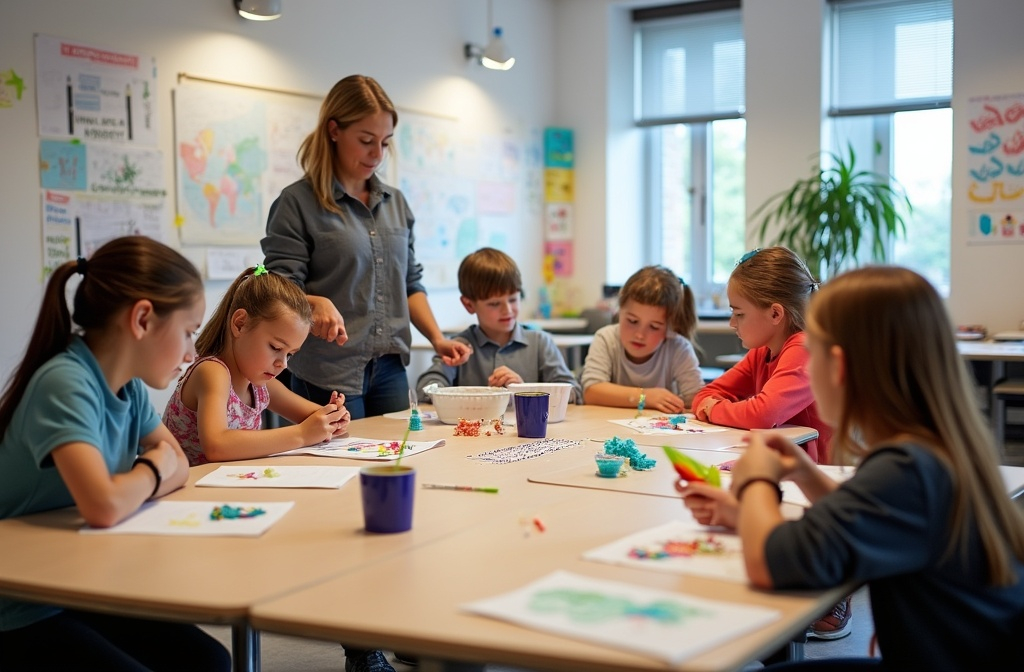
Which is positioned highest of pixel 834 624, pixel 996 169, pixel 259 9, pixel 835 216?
pixel 259 9

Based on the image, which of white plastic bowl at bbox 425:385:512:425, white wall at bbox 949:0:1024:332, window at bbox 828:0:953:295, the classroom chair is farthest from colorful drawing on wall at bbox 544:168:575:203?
white plastic bowl at bbox 425:385:512:425

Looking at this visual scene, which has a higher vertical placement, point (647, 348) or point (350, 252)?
point (350, 252)

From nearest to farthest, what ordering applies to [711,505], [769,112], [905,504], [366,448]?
[905,504] < [711,505] < [366,448] < [769,112]

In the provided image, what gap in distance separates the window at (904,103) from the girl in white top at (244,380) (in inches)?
190

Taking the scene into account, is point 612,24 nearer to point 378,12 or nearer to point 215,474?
point 378,12

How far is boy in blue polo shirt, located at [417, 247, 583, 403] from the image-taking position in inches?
121

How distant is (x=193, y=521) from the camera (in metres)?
1.53

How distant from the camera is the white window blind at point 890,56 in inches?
236

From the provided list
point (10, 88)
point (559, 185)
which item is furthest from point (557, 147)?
point (10, 88)

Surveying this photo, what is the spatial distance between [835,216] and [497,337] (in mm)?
3226

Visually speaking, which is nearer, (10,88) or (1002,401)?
(10,88)

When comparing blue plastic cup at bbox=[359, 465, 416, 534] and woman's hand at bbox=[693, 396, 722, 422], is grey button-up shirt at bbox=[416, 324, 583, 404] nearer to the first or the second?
woman's hand at bbox=[693, 396, 722, 422]

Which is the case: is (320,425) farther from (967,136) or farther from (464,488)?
(967,136)

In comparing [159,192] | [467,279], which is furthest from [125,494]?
[159,192]
